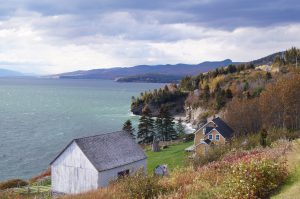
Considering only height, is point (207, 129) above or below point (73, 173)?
above

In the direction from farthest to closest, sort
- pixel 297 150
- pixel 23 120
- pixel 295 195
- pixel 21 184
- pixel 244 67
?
pixel 244 67, pixel 23 120, pixel 21 184, pixel 297 150, pixel 295 195

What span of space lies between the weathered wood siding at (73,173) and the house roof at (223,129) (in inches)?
1069

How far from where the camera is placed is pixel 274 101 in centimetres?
5809

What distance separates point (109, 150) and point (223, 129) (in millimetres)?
26324

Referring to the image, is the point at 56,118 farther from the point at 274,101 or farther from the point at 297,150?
the point at 297,150

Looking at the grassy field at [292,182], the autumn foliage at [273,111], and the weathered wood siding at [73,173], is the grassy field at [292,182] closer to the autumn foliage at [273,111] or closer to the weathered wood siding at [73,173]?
the weathered wood siding at [73,173]

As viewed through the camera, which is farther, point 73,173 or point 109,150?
point 109,150

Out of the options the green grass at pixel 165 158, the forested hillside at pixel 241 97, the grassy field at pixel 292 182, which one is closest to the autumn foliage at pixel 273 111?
the forested hillside at pixel 241 97

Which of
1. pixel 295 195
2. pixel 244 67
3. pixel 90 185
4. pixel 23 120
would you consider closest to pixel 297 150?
pixel 295 195

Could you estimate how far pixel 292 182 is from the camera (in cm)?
1213

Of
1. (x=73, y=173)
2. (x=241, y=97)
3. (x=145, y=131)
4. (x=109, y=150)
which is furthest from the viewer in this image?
(x=241, y=97)

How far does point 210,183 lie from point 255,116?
49.0 meters

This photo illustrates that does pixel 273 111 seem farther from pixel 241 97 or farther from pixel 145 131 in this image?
pixel 241 97

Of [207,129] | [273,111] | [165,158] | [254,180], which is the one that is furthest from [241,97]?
[254,180]
